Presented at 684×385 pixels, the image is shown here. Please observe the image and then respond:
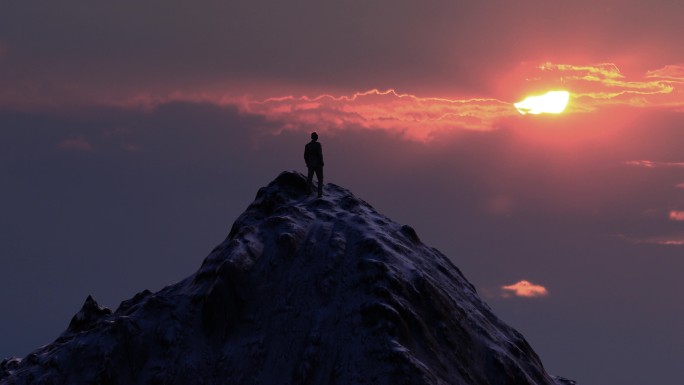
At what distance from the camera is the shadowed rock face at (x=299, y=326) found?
5344cm

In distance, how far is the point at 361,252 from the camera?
6022 centimetres

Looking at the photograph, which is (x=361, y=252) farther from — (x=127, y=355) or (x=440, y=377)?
(x=127, y=355)

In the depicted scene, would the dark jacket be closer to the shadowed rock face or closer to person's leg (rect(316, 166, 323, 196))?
person's leg (rect(316, 166, 323, 196))

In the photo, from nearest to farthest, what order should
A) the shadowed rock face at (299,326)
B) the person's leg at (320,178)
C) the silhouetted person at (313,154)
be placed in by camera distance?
1. the shadowed rock face at (299,326)
2. the silhouetted person at (313,154)
3. the person's leg at (320,178)

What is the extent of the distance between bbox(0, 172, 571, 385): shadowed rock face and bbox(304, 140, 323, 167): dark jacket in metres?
3.91

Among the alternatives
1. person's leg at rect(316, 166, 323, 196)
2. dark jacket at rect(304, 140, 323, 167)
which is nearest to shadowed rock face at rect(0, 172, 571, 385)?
person's leg at rect(316, 166, 323, 196)

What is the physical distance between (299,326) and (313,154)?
15.0 metres

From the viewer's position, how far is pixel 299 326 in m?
56.0

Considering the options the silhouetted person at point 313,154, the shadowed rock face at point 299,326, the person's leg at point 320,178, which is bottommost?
the shadowed rock face at point 299,326

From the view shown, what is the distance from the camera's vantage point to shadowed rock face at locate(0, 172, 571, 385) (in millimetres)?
53438

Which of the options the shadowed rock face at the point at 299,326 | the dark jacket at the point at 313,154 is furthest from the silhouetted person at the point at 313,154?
A: the shadowed rock face at the point at 299,326

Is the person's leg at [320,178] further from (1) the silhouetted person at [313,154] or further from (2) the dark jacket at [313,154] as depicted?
(2) the dark jacket at [313,154]

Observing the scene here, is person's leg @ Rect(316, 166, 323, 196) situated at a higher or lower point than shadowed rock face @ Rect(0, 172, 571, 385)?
higher

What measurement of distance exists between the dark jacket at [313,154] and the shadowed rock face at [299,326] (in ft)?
12.8
